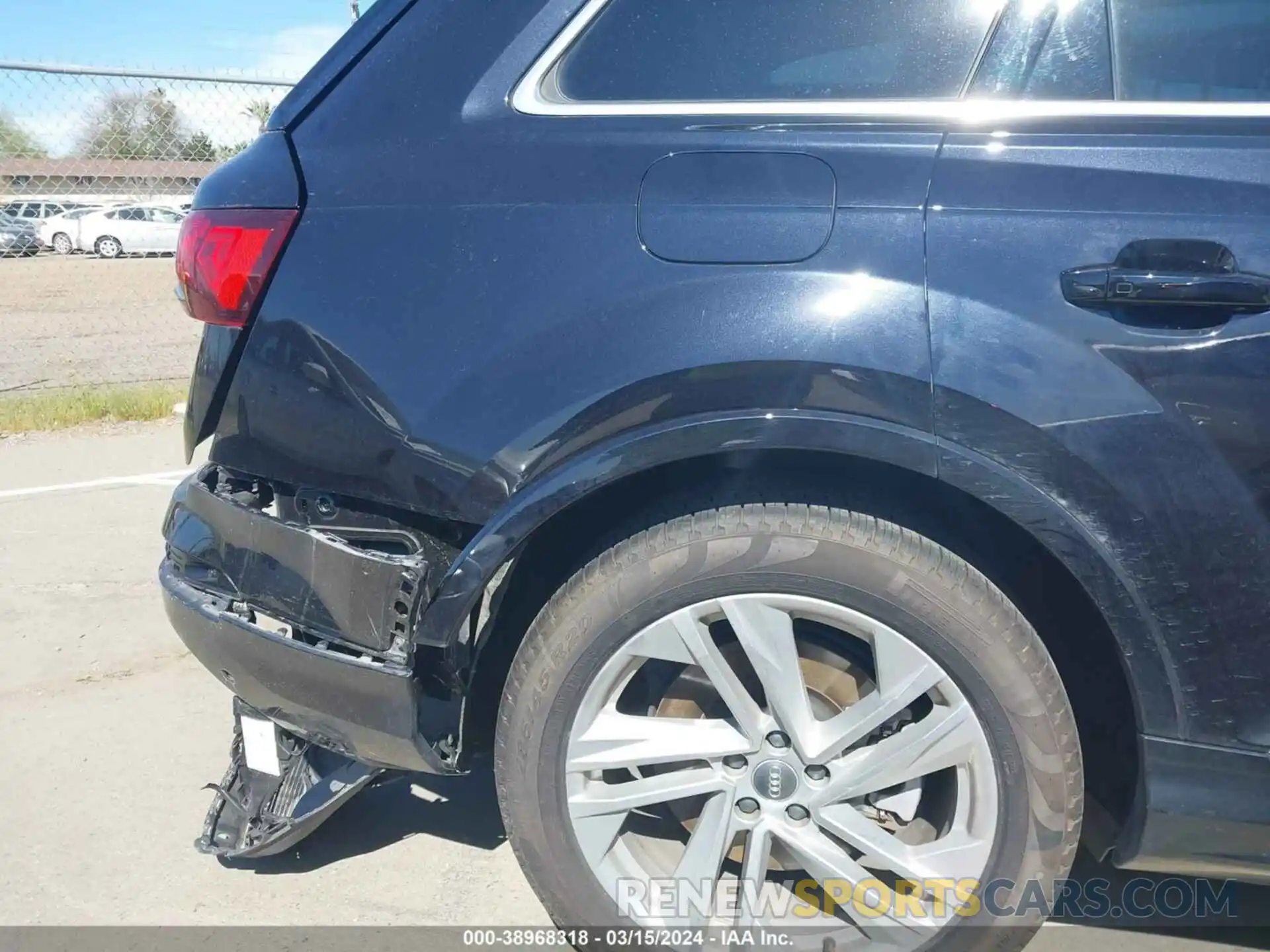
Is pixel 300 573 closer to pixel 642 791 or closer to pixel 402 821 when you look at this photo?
pixel 642 791

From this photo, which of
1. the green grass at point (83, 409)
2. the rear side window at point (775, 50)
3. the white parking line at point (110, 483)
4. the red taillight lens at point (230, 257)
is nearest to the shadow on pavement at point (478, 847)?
the red taillight lens at point (230, 257)

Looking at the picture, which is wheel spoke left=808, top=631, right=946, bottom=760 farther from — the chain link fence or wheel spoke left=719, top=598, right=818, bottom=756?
the chain link fence

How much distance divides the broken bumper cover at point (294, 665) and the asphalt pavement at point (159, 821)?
18.6 inches

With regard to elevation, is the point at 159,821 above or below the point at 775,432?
below

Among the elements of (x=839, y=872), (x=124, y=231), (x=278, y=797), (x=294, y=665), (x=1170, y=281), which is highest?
(x=1170, y=281)

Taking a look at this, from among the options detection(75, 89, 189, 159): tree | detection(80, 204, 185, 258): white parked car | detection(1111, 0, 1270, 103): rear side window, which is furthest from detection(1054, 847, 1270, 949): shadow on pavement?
detection(80, 204, 185, 258): white parked car

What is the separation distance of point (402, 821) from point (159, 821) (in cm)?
61

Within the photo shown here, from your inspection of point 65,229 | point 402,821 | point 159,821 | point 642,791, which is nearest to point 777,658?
point 642,791

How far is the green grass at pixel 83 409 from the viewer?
6.67 m

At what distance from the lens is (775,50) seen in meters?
1.97

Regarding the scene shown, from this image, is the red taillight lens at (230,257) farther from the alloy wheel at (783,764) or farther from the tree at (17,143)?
the tree at (17,143)

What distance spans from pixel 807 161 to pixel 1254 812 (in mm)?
1318

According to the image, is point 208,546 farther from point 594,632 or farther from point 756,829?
point 756,829

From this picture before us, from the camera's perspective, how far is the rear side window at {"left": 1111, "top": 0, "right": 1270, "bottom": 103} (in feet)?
6.19
